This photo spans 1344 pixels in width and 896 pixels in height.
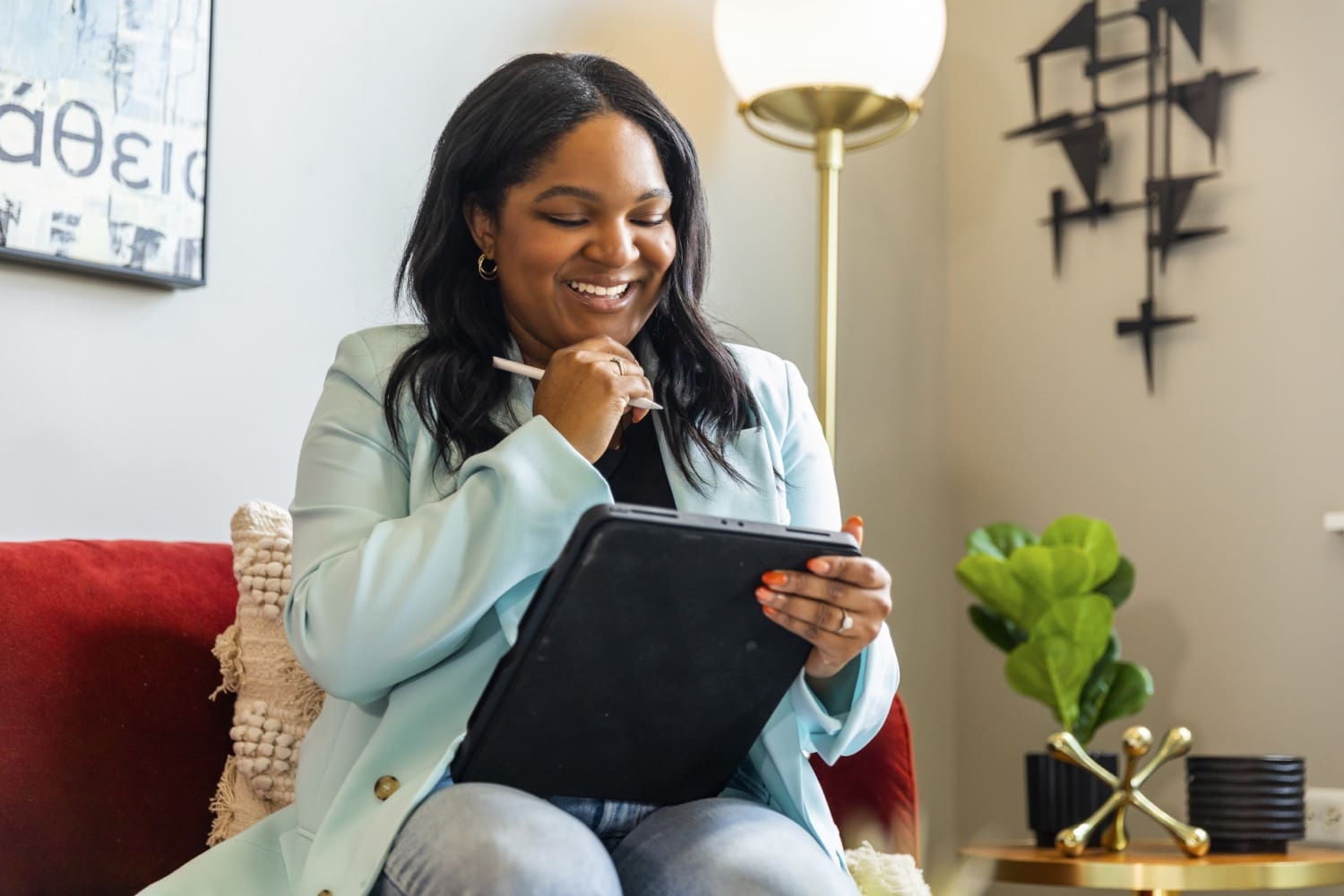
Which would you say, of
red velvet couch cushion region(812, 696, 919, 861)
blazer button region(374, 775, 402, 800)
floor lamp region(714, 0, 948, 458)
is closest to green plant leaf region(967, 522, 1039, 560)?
floor lamp region(714, 0, 948, 458)

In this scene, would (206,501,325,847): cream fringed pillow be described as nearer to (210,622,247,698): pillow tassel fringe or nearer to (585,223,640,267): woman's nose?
(210,622,247,698): pillow tassel fringe

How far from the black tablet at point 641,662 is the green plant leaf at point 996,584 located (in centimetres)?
102

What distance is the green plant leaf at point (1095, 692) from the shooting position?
6.76ft

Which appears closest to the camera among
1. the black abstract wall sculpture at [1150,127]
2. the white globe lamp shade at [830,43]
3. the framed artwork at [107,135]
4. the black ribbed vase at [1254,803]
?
the framed artwork at [107,135]

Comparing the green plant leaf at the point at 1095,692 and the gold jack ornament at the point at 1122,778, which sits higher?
the green plant leaf at the point at 1095,692

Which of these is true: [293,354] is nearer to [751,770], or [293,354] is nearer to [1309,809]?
[751,770]

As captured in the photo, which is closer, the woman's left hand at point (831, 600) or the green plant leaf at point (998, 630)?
the woman's left hand at point (831, 600)

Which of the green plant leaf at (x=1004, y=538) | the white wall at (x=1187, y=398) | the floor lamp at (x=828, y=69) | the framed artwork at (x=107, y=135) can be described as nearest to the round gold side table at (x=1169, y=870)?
the white wall at (x=1187, y=398)

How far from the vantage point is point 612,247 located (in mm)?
1256

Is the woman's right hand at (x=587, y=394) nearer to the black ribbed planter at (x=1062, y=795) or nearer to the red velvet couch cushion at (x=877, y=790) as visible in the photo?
the red velvet couch cushion at (x=877, y=790)

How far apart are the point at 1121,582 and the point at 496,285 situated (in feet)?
3.72

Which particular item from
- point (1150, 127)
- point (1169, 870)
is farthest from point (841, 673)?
point (1150, 127)

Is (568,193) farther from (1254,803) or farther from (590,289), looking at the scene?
(1254,803)

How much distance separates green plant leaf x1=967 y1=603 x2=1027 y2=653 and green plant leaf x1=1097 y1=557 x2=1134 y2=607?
0.46ft
